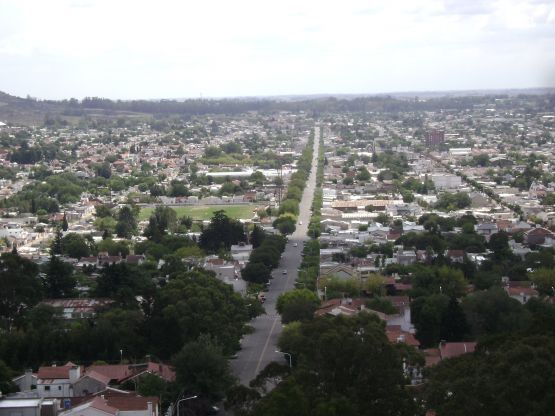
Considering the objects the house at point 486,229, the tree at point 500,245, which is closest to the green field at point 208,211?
the house at point 486,229

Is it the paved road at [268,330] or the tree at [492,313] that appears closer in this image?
the paved road at [268,330]

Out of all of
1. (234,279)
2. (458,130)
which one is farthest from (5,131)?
(234,279)

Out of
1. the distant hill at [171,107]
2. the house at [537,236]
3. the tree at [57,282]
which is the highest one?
the tree at [57,282]

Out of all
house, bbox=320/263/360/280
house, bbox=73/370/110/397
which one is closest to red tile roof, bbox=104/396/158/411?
house, bbox=73/370/110/397

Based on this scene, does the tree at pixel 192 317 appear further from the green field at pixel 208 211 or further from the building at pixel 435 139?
the building at pixel 435 139

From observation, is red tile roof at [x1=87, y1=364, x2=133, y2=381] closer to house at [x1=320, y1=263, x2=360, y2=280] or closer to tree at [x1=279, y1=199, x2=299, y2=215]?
house at [x1=320, y1=263, x2=360, y2=280]

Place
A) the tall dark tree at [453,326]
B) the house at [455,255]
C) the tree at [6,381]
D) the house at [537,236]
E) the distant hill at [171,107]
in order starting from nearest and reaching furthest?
the tree at [6,381] → the tall dark tree at [453,326] → the house at [455,255] → the house at [537,236] → the distant hill at [171,107]
